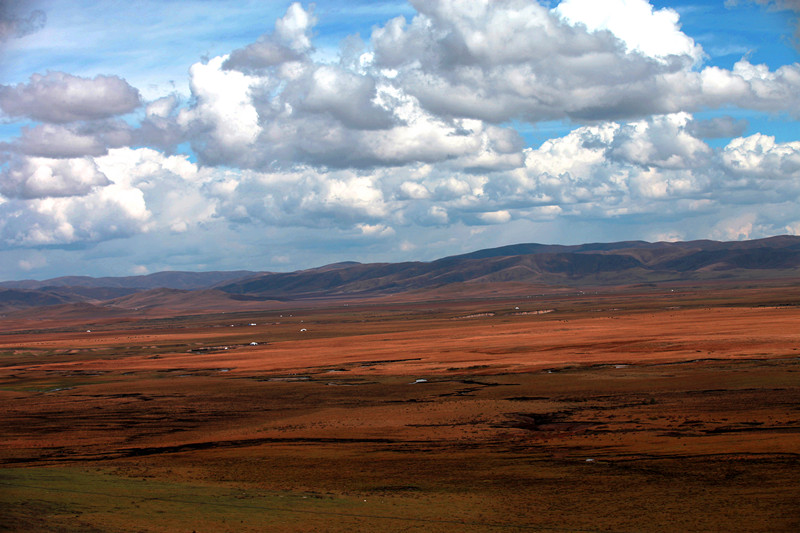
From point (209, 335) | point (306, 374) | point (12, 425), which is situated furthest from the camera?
point (209, 335)

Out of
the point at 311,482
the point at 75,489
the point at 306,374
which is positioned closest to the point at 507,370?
the point at 306,374

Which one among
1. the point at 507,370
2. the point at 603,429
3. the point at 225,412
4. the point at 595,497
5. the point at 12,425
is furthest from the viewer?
the point at 507,370

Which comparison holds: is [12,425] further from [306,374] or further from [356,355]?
[356,355]

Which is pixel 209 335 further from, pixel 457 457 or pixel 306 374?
pixel 457 457

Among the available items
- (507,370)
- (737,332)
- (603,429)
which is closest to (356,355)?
(507,370)

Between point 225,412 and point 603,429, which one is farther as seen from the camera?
point 225,412

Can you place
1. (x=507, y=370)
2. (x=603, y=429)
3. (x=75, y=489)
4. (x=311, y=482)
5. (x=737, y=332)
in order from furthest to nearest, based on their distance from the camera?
(x=737, y=332) < (x=507, y=370) < (x=603, y=429) < (x=311, y=482) < (x=75, y=489)
